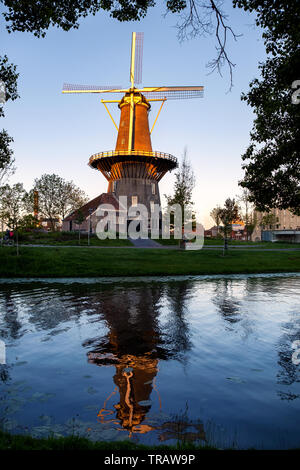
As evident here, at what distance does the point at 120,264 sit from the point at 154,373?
16.9m

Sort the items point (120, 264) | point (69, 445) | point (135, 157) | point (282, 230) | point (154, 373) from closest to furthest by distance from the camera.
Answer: point (69, 445)
point (154, 373)
point (120, 264)
point (135, 157)
point (282, 230)

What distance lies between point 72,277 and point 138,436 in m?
15.5

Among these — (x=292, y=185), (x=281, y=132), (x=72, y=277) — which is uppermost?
(x=281, y=132)

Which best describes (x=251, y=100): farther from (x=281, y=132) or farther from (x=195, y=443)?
(x=195, y=443)

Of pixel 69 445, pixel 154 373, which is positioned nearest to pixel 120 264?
pixel 154 373

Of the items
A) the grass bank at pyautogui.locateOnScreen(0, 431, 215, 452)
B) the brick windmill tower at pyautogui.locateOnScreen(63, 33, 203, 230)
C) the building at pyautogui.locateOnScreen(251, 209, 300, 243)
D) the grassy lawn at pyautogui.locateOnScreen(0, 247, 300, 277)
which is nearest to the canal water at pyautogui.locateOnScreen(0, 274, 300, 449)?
the grass bank at pyautogui.locateOnScreen(0, 431, 215, 452)

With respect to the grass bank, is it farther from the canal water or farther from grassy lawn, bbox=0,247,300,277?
grassy lawn, bbox=0,247,300,277

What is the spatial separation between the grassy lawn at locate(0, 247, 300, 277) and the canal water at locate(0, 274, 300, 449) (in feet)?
31.2

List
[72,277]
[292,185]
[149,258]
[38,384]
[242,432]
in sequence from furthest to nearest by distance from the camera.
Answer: [149,258] < [292,185] < [72,277] < [38,384] < [242,432]

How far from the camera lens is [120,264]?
21531 millimetres

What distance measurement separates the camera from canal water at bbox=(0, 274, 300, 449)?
3.38 meters

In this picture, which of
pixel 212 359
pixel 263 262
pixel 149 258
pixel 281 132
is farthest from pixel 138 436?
pixel 263 262

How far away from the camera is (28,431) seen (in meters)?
3.23

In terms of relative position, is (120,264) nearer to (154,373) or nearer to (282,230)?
(154,373)
